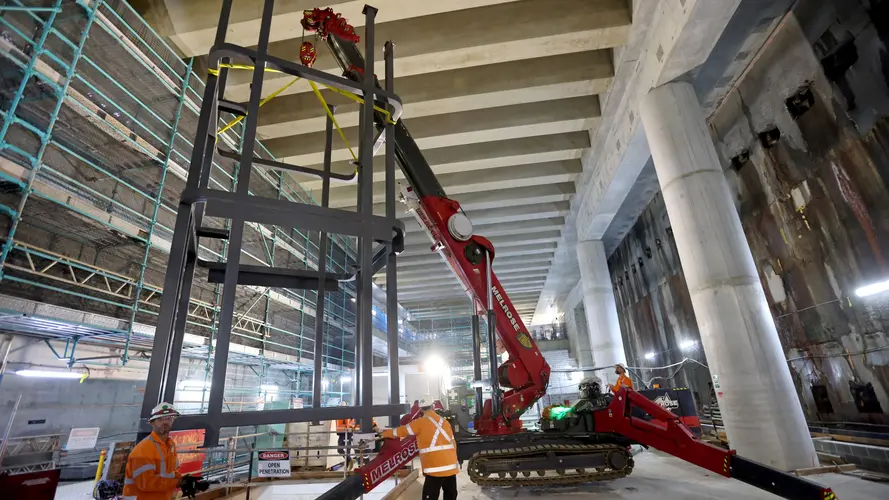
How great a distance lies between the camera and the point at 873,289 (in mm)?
6469

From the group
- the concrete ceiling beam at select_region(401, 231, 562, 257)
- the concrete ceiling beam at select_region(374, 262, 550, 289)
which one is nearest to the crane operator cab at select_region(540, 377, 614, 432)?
the concrete ceiling beam at select_region(401, 231, 562, 257)

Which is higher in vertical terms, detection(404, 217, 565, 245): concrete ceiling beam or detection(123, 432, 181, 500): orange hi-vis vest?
detection(404, 217, 565, 245): concrete ceiling beam

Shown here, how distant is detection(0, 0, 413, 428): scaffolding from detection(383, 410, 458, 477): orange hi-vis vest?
4.73ft

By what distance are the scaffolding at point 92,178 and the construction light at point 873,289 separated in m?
7.99

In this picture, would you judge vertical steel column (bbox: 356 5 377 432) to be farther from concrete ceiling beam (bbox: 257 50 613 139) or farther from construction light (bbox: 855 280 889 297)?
construction light (bbox: 855 280 889 297)

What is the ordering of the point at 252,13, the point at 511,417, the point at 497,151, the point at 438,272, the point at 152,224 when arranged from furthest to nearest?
the point at 438,272, the point at 497,151, the point at 252,13, the point at 511,417, the point at 152,224

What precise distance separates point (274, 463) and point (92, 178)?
15.1 feet

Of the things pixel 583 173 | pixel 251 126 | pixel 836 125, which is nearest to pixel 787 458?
pixel 836 125

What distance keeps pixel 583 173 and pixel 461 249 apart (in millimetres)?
7242

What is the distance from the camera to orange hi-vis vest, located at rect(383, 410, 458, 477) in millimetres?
4512

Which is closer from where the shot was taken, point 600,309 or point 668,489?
point 668,489

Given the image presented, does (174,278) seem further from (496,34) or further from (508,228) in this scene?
(508,228)

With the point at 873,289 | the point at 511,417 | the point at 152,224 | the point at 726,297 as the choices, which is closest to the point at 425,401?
the point at 511,417

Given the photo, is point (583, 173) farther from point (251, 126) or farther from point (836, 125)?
point (251, 126)
